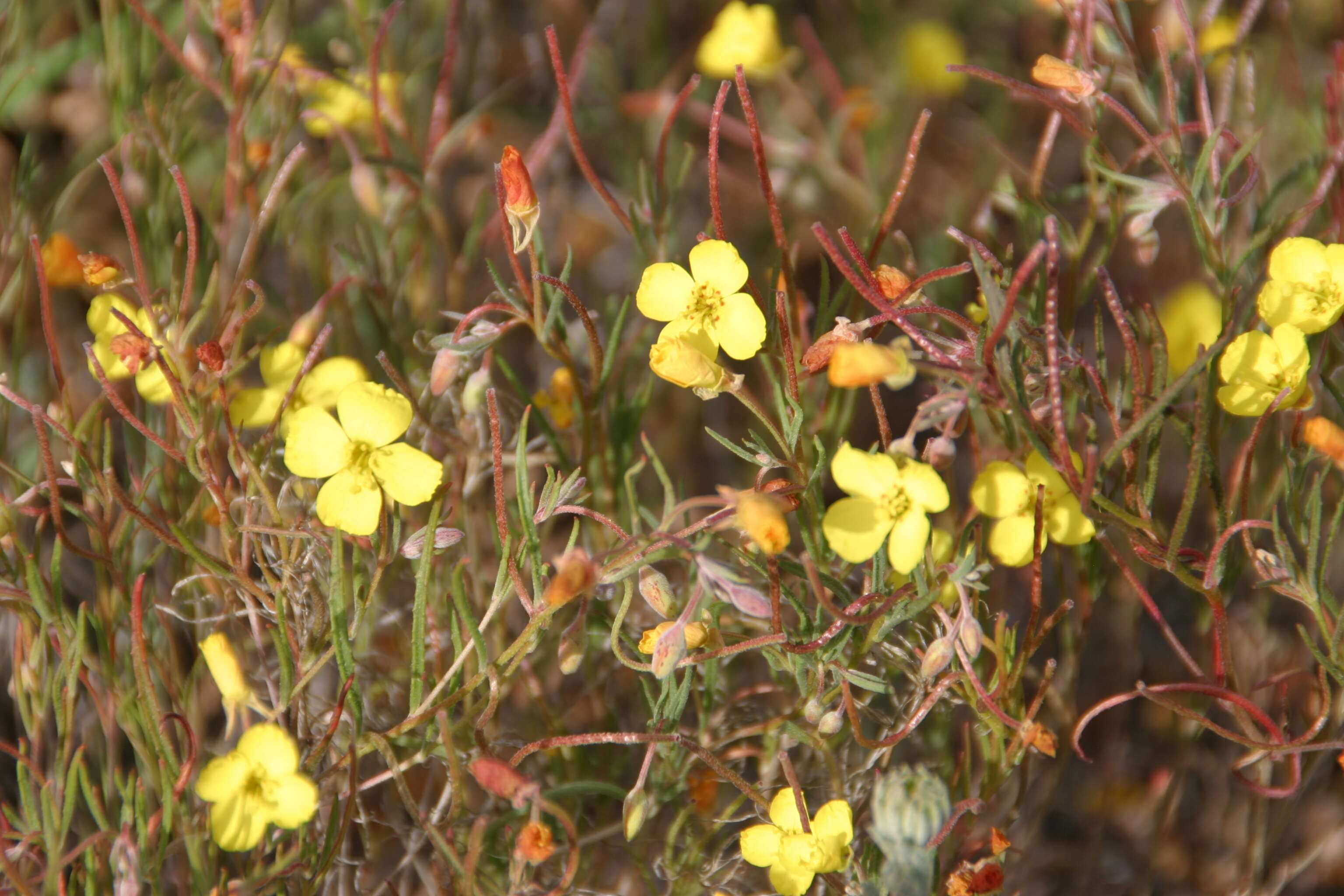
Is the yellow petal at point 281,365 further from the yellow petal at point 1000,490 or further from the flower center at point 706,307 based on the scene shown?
the yellow petal at point 1000,490

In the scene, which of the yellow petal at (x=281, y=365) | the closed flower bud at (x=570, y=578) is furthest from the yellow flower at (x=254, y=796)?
the yellow petal at (x=281, y=365)

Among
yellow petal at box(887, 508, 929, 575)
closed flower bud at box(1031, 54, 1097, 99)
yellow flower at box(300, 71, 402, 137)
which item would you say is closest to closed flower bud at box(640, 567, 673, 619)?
Answer: yellow petal at box(887, 508, 929, 575)

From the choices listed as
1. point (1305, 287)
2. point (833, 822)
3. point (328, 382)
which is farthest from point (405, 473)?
point (1305, 287)


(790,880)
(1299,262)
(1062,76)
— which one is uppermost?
(1062,76)

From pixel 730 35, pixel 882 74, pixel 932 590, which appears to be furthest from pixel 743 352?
pixel 882 74

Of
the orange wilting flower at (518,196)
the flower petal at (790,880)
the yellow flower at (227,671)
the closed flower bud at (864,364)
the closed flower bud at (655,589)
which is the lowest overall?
the flower petal at (790,880)

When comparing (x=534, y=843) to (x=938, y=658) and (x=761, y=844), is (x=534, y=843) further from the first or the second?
(x=938, y=658)
